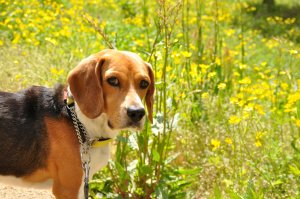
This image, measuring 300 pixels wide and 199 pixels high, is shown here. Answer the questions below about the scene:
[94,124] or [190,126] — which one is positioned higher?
[94,124]

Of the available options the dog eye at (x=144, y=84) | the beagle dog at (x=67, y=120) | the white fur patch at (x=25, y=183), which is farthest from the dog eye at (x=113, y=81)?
the white fur patch at (x=25, y=183)

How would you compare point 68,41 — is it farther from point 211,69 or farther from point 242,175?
point 242,175

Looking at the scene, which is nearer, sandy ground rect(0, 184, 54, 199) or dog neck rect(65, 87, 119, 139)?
dog neck rect(65, 87, 119, 139)

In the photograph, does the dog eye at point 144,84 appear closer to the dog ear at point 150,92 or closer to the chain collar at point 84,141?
the dog ear at point 150,92

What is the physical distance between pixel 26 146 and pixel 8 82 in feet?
7.45

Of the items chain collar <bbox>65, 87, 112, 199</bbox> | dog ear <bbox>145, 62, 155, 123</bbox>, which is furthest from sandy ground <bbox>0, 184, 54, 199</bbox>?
dog ear <bbox>145, 62, 155, 123</bbox>

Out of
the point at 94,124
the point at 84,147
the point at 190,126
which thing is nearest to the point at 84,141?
the point at 84,147

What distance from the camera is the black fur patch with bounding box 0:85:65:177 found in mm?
3691

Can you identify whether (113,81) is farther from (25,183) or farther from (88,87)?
(25,183)

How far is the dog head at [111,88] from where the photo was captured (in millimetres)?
3518

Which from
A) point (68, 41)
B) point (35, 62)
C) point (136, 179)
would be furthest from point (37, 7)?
point (136, 179)

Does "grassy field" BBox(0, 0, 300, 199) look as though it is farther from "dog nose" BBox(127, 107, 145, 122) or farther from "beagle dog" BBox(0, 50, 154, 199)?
"dog nose" BBox(127, 107, 145, 122)

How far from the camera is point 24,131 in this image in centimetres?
372

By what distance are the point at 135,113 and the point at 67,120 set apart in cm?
49
